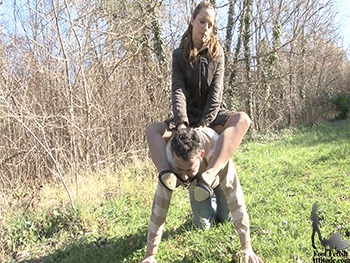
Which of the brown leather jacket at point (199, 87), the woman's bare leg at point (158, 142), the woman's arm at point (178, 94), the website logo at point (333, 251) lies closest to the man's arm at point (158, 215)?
the woman's bare leg at point (158, 142)

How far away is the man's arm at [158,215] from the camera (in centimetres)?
227

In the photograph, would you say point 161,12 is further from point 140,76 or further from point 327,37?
point 327,37

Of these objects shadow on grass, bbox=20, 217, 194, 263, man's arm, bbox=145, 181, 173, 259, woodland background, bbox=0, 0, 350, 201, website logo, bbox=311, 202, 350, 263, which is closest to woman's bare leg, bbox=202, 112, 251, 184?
man's arm, bbox=145, 181, 173, 259

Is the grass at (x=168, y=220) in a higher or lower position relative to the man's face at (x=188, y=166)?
lower

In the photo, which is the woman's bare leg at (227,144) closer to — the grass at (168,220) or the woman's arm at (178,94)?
the woman's arm at (178,94)

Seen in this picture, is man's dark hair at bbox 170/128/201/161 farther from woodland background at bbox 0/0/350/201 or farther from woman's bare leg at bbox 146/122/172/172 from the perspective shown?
woodland background at bbox 0/0/350/201

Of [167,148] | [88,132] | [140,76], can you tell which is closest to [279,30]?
[140,76]

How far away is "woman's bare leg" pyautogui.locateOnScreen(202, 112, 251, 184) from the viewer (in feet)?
6.61

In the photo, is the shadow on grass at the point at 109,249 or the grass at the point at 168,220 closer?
the grass at the point at 168,220

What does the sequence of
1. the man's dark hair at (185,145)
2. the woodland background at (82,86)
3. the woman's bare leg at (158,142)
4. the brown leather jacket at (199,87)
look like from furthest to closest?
the woodland background at (82,86) → the brown leather jacket at (199,87) → the woman's bare leg at (158,142) → the man's dark hair at (185,145)

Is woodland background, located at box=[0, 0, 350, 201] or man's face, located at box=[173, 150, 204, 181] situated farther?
woodland background, located at box=[0, 0, 350, 201]

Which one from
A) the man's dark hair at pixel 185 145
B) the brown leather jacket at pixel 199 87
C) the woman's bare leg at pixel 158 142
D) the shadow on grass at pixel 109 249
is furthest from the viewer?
the shadow on grass at pixel 109 249

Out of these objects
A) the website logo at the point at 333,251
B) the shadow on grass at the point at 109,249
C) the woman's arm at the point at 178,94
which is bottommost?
the shadow on grass at the point at 109,249

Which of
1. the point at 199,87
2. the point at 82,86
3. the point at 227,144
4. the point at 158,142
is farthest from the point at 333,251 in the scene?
the point at 82,86
